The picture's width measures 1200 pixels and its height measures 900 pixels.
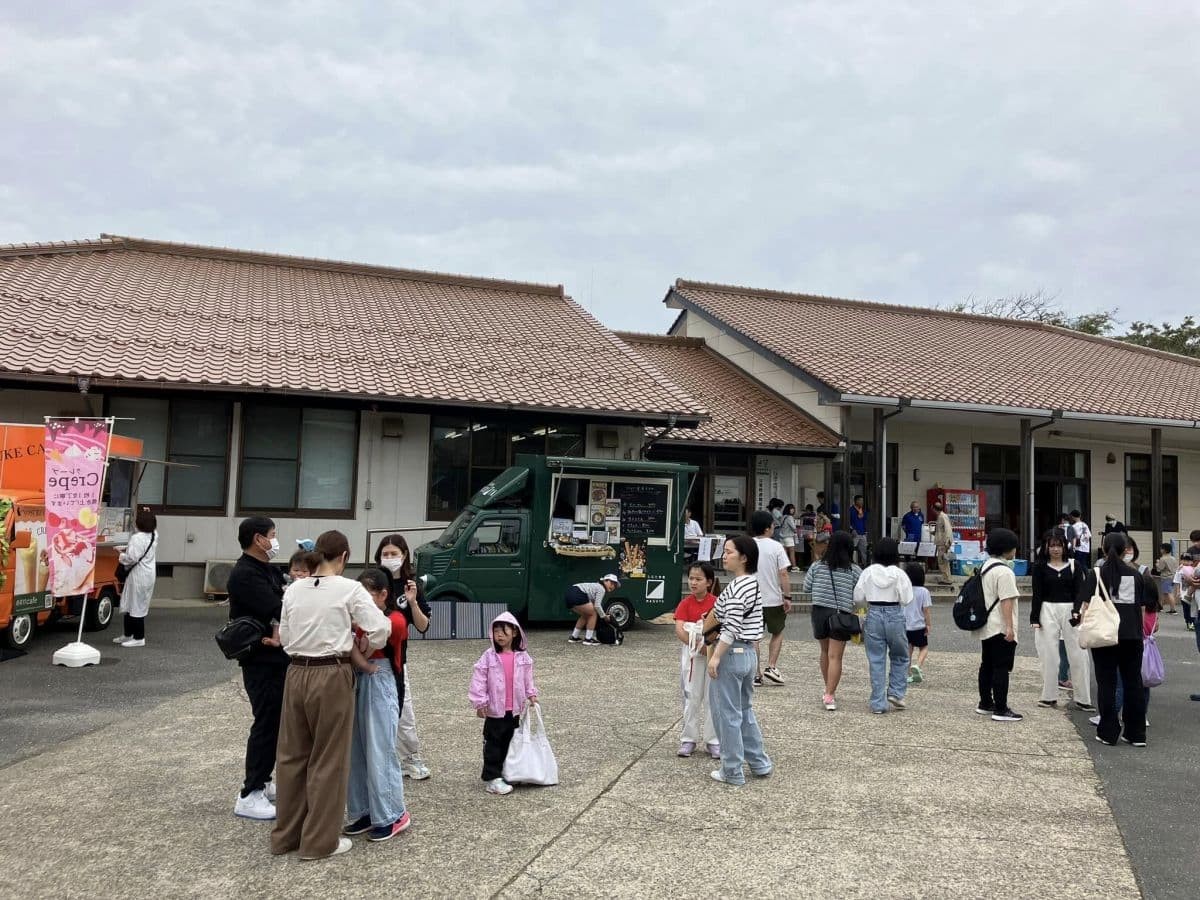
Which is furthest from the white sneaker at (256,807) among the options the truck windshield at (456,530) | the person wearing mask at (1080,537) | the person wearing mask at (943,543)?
the person wearing mask at (1080,537)

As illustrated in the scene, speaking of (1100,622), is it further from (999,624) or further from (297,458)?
(297,458)

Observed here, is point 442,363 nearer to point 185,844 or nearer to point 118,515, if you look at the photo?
point 118,515

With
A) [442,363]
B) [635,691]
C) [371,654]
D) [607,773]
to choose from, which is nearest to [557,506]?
[635,691]

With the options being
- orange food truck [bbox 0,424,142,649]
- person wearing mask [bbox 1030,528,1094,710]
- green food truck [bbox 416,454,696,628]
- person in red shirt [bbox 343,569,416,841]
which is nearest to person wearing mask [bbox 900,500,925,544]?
green food truck [bbox 416,454,696,628]

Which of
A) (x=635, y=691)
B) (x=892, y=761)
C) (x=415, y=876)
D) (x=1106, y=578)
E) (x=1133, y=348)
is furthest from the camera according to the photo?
(x=1133, y=348)

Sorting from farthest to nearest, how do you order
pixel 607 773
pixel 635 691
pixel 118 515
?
pixel 118 515 < pixel 635 691 < pixel 607 773

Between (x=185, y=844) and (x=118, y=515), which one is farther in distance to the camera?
(x=118, y=515)

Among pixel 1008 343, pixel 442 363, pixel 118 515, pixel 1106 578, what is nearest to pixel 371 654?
pixel 1106 578

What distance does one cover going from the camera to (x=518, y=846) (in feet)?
15.5

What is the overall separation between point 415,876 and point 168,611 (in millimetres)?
10480

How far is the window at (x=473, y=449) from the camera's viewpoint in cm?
1570

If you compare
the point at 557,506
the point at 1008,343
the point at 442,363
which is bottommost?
the point at 557,506

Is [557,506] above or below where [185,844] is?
above

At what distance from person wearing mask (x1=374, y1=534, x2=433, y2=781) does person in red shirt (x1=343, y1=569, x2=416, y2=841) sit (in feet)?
1.67
